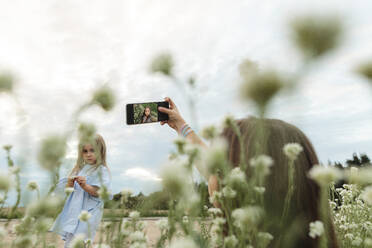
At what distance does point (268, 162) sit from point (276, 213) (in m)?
0.35

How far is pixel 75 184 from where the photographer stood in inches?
152

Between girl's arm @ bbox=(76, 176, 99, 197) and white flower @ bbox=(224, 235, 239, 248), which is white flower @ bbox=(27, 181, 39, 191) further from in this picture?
girl's arm @ bbox=(76, 176, 99, 197)

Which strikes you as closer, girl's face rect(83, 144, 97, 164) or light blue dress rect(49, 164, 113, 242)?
light blue dress rect(49, 164, 113, 242)

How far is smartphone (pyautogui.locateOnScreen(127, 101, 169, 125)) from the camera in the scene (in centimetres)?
219

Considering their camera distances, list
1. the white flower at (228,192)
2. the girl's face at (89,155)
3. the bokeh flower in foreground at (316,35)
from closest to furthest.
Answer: the bokeh flower in foreground at (316,35), the white flower at (228,192), the girl's face at (89,155)

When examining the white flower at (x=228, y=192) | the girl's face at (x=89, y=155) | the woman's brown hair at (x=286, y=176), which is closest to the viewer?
the white flower at (x=228, y=192)

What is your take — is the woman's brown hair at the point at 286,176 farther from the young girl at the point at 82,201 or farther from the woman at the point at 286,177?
the young girl at the point at 82,201

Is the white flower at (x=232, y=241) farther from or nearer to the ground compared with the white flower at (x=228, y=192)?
nearer to the ground

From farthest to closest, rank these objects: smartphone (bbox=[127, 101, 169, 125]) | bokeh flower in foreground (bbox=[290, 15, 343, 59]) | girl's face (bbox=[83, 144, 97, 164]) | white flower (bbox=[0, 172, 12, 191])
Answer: girl's face (bbox=[83, 144, 97, 164])
smartphone (bbox=[127, 101, 169, 125])
white flower (bbox=[0, 172, 12, 191])
bokeh flower in foreground (bbox=[290, 15, 343, 59])

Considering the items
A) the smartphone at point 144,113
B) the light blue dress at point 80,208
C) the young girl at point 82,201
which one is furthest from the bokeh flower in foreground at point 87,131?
the light blue dress at point 80,208

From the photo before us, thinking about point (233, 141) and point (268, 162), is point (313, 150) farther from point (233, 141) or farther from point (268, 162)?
point (268, 162)

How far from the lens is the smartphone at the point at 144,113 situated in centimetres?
219

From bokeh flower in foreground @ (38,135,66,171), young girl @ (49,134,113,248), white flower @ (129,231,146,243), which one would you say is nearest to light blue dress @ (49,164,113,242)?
young girl @ (49,134,113,248)

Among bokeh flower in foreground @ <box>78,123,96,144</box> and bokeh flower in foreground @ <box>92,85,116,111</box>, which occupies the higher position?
bokeh flower in foreground @ <box>92,85,116,111</box>
